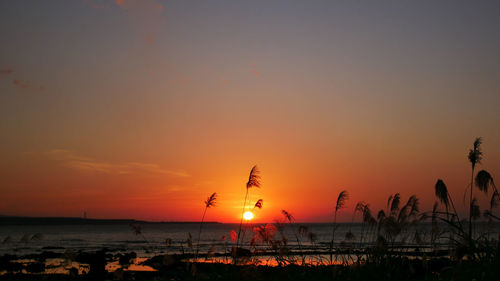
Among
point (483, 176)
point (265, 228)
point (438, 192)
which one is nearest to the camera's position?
point (483, 176)

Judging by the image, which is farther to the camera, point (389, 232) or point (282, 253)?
point (389, 232)

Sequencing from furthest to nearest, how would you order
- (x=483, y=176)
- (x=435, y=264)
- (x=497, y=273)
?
1. (x=435, y=264)
2. (x=483, y=176)
3. (x=497, y=273)

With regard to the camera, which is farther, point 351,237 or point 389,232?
point 351,237

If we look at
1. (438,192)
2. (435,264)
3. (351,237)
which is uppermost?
(438,192)

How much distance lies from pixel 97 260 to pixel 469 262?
34.7 feet

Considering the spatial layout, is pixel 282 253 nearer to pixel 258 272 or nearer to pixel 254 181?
pixel 258 272

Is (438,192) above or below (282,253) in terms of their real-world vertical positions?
above

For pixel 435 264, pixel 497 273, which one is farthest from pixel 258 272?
pixel 435 264

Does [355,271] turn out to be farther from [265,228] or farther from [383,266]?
[265,228]

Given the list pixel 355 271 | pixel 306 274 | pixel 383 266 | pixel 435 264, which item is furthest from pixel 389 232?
pixel 435 264

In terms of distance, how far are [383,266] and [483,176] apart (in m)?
2.88

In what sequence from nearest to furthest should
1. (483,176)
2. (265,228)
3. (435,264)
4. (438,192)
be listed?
(483,176) → (438,192) → (265,228) → (435,264)

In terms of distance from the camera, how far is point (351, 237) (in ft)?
43.7

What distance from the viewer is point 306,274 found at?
30.3ft
